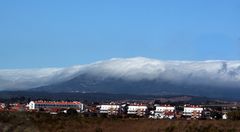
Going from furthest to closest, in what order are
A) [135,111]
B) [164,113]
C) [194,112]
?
[135,111] → [194,112] → [164,113]

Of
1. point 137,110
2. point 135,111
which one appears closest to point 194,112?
point 135,111

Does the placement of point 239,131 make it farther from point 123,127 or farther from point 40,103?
point 40,103

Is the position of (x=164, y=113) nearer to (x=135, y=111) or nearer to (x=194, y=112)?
(x=194, y=112)

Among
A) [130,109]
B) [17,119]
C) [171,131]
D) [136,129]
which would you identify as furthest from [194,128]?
[130,109]

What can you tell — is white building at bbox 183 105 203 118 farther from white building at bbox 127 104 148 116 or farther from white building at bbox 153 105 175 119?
white building at bbox 127 104 148 116

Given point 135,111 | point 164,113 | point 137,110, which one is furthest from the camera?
point 137,110

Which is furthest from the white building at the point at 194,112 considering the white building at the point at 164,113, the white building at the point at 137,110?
the white building at the point at 137,110

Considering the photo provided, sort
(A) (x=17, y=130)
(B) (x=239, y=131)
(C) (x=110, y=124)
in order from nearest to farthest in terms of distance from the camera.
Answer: (A) (x=17, y=130)
(B) (x=239, y=131)
(C) (x=110, y=124)

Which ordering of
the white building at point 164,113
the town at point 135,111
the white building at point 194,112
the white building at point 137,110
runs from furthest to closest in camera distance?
the white building at point 137,110, the white building at point 194,112, the white building at point 164,113, the town at point 135,111

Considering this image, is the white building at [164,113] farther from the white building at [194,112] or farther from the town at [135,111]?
the white building at [194,112]

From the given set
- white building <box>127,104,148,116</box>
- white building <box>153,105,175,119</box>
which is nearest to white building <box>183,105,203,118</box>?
white building <box>153,105,175,119</box>

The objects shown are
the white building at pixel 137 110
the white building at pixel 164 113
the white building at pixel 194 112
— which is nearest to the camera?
the white building at pixel 164 113
